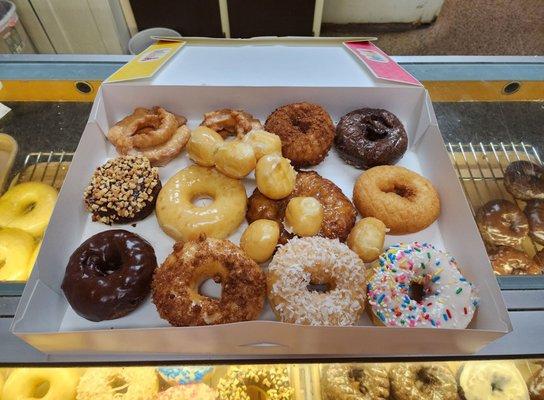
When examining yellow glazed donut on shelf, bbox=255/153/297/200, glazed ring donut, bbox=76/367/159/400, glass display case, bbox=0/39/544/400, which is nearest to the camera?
glass display case, bbox=0/39/544/400

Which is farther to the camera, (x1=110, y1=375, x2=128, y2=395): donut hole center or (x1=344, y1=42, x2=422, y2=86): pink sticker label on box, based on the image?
(x1=344, y1=42, x2=422, y2=86): pink sticker label on box

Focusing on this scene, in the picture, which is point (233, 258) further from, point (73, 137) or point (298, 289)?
point (73, 137)

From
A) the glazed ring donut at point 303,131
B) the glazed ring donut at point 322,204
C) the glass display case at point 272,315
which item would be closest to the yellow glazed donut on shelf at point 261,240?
the glazed ring donut at point 322,204

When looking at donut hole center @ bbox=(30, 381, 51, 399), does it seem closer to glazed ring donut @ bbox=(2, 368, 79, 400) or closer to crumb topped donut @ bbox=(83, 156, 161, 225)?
→ glazed ring donut @ bbox=(2, 368, 79, 400)

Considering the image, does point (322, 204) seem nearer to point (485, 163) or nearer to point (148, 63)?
point (485, 163)

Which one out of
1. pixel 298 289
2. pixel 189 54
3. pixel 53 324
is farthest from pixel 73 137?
pixel 298 289

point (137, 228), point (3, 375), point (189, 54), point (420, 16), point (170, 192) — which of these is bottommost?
point (420, 16)

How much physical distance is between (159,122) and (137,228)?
600 millimetres

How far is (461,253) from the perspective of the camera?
1.91m

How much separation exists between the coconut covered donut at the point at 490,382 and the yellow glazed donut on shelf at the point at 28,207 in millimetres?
1886

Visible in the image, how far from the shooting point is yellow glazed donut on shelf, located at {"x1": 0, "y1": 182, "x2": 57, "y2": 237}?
6.57 ft

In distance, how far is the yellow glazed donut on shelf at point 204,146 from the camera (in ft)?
6.72

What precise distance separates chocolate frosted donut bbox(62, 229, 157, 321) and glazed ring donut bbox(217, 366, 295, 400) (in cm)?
48

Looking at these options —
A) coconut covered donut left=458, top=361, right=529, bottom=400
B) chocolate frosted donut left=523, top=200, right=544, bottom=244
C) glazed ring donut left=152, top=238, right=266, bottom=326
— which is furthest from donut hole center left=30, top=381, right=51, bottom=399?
chocolate frosted donut left=523, top=200, right=544, bottom=244
